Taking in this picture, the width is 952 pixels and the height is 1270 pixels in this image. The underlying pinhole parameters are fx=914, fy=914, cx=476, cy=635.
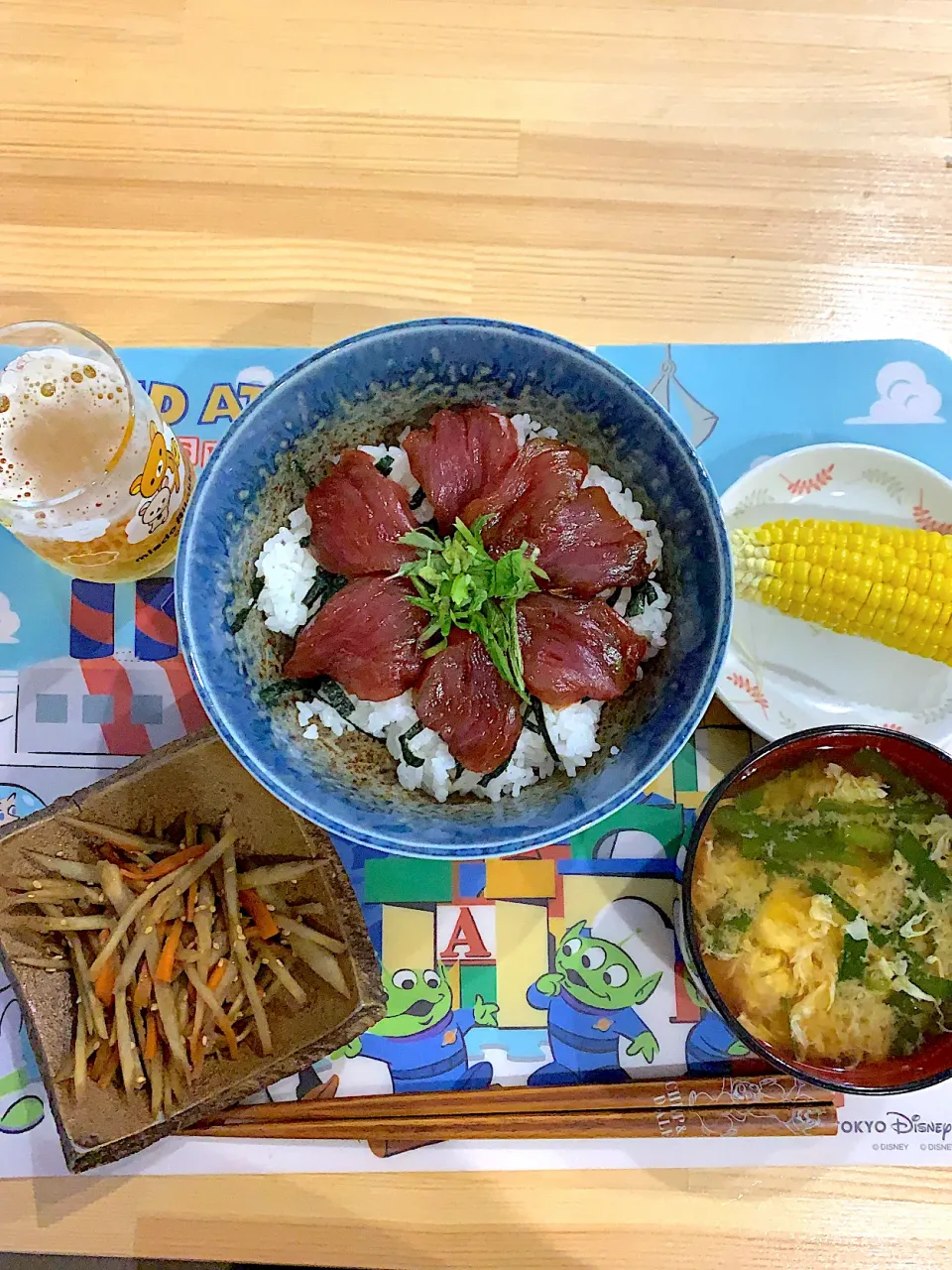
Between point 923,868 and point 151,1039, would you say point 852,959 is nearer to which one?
point 923,868

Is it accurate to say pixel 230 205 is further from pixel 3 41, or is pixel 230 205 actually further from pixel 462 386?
pixel 462 386

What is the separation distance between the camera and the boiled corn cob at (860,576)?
133 cm

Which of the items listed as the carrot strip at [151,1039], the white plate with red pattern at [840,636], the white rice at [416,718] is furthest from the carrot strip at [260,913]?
the white plate with red pattern at [840,636]

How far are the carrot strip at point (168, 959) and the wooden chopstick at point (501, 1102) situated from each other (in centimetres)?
23

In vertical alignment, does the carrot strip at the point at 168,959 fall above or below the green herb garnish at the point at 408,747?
below

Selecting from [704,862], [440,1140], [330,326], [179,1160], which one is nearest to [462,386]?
[330,326]

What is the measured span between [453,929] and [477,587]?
22.4 inches

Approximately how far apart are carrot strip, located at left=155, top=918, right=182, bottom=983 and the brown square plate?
13cm

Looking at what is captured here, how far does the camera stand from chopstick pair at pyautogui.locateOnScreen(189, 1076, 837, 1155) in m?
1.33

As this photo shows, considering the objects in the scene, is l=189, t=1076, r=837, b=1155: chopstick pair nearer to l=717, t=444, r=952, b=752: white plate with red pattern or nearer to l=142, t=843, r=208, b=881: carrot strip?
l=142, t=843, r=208, b=881: carrot strip

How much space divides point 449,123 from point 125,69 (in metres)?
0.55

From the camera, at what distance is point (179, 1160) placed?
52.6 inches

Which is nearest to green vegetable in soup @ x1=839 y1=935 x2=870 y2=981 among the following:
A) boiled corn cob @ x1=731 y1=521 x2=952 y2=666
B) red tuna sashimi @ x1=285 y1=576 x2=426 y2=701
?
boiled corn cob @ x1=731 y1=521 x2=952 y2=666

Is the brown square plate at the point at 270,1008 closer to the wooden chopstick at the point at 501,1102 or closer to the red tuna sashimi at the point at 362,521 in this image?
the wooden chopstick at the point at 501,1102
